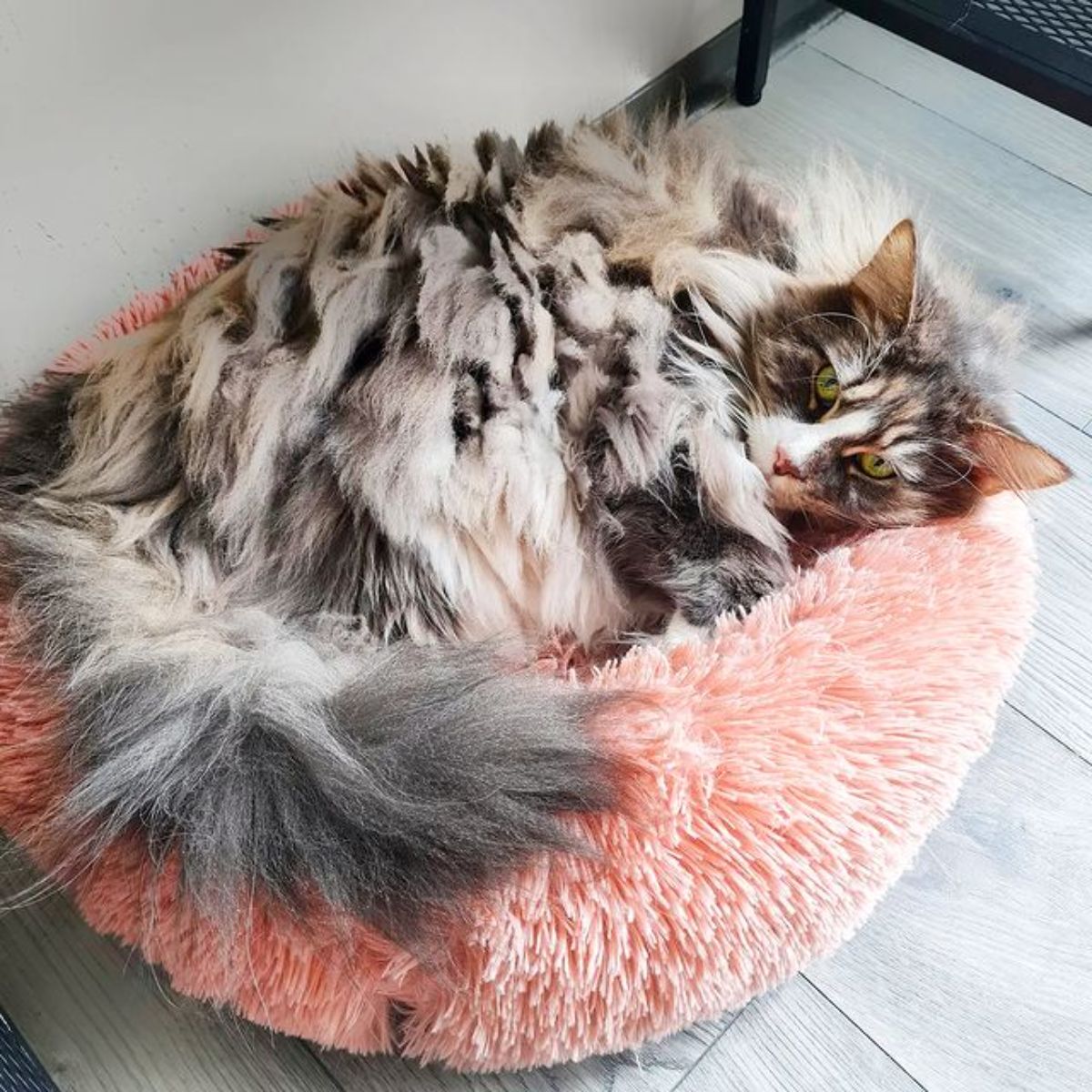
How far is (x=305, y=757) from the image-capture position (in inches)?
37.7

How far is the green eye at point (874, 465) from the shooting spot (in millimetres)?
1193

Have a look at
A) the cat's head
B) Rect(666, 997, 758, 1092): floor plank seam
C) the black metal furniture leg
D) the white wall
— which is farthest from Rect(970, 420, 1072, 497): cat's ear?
the black metal furniture leg

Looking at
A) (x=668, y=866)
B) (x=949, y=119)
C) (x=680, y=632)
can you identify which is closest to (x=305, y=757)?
(x=668, y=866)

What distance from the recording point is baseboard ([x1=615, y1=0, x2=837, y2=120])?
1.90 m

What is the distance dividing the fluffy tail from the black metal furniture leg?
131cm

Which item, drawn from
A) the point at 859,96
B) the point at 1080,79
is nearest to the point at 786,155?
the point at 859,96

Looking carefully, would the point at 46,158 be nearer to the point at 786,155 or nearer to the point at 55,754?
the point at 55,754

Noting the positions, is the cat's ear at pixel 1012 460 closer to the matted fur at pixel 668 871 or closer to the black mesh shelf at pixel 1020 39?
the matted fur at pixel 668 871

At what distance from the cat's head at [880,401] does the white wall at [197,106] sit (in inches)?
26.2

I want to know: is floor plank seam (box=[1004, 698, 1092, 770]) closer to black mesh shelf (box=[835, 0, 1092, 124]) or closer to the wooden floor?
the wooden floor

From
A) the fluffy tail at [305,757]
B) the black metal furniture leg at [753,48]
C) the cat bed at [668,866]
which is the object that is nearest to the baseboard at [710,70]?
the black metal furniture leg at [753,48]

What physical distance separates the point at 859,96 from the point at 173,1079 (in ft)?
6.06

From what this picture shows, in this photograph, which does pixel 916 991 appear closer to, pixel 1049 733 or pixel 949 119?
pixel 1049 733

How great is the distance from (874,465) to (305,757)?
2.17 feet
